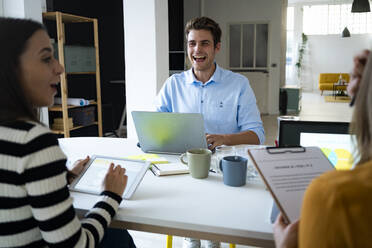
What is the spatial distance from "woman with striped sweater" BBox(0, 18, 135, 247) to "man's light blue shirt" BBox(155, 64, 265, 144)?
4.52 feet

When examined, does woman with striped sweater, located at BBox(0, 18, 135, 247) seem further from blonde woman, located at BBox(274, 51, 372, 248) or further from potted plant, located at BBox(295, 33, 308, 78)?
potted plant, located at BBox(295, 33, 308, 78)

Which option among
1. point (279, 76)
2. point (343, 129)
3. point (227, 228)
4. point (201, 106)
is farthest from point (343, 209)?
point (279, 76)

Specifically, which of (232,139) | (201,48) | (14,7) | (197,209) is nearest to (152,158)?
(232,139)

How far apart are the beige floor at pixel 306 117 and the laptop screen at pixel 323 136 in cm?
109

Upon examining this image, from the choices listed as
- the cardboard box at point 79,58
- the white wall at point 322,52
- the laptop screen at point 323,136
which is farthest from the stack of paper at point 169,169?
the white wall at point 322,52

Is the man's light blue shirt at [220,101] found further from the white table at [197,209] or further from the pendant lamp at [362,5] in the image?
the pendant lamp at [362,5]

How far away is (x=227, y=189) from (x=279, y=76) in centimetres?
757

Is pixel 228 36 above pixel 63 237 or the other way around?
above

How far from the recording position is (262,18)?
8.20 meters

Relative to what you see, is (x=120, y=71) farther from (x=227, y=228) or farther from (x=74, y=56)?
(x=227, y=228)

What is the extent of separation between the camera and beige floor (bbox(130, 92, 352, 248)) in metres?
2.39

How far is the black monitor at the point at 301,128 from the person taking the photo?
1.47m

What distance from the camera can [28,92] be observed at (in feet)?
3.10

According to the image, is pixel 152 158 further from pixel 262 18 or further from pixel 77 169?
pixel 262 18
